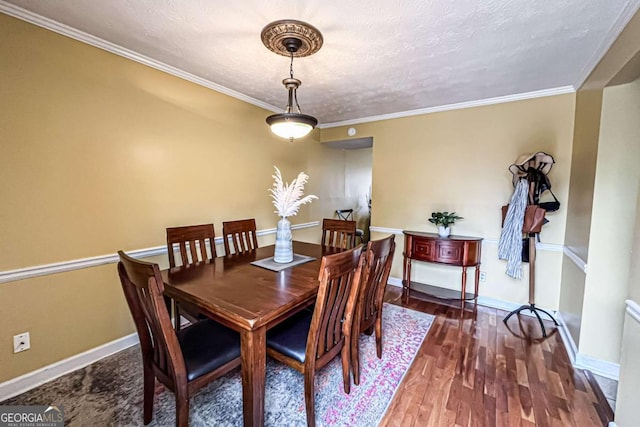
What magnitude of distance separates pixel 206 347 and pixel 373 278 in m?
1.12

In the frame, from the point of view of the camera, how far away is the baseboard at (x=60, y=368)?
1698 mm

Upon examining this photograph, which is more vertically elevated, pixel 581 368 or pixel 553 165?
pixel 553 165

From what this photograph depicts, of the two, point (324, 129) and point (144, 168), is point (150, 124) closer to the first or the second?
point (144, 168)

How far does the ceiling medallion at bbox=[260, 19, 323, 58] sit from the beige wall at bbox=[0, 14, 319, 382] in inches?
48.2

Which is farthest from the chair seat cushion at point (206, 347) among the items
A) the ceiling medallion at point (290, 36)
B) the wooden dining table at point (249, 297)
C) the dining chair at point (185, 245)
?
the ceiling medallion at point (290, 36)

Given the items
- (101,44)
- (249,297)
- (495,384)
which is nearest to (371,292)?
(249,297)

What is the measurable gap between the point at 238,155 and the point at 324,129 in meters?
1.78

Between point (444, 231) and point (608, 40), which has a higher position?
point (608, 40)

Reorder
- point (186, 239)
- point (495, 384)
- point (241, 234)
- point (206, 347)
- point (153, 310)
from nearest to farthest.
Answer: point (153, 310) → point (206, 347) → point (495, 384) → point (186, 239) → point (241, 234)

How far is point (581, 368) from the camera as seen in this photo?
202 cm

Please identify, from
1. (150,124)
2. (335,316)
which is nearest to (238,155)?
(150,124)

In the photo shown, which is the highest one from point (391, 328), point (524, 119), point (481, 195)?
point (524, 119)

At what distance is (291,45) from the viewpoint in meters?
1.85

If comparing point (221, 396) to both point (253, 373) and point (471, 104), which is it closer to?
point (253, 373)
